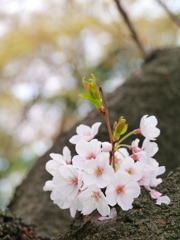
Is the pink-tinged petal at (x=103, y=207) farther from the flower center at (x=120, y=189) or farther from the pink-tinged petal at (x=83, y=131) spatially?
the pink-tinged petal at (x=83, y=131)

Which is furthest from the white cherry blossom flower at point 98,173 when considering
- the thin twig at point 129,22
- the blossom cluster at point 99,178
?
the thin twig at point 129,22

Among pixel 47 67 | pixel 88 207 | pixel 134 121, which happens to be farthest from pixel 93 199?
pixel 47 67

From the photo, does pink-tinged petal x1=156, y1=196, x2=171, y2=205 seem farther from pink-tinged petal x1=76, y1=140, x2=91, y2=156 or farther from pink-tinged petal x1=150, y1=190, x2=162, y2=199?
pink-tinged petal x1=76, y1=140, x2=91, y2=156

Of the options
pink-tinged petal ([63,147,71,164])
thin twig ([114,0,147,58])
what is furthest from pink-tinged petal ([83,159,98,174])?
thin twig ([114,0,147,58])

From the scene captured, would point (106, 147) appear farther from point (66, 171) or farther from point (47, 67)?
point (47, 67)

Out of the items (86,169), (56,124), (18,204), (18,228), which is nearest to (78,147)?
(86,169)
